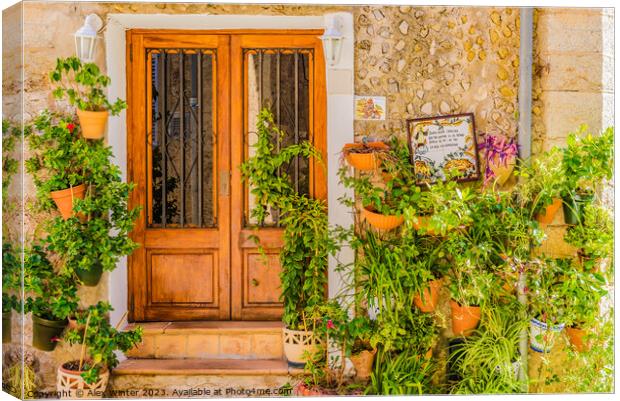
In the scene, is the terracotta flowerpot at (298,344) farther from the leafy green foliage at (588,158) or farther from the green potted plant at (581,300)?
the leafy green foliage at (588,158)

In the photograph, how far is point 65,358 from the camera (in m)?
5.05

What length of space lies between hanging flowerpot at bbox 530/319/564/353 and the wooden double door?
1.84 metres

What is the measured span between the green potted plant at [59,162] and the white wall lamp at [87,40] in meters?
0.46

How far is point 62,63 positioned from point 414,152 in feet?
8.41

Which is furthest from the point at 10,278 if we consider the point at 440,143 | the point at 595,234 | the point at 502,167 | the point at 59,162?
the point at 595,234

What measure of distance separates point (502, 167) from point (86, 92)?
3040 mm

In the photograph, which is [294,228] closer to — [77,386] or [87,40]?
[77,386]

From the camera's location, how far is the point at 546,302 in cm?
466

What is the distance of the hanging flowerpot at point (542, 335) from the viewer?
15.4 feet

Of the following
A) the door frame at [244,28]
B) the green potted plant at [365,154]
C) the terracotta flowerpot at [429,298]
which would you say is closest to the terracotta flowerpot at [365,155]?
→ the green potted plant at [365,154]

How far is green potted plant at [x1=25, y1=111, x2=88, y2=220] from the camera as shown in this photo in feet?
15.7

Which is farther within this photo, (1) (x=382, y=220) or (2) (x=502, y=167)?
(2) (x=502, y=167)

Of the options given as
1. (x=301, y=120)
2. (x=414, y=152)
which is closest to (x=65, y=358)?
(x=301, y=120)

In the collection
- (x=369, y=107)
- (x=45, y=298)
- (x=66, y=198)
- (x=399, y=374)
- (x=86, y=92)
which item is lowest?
(x=399, y=374)
